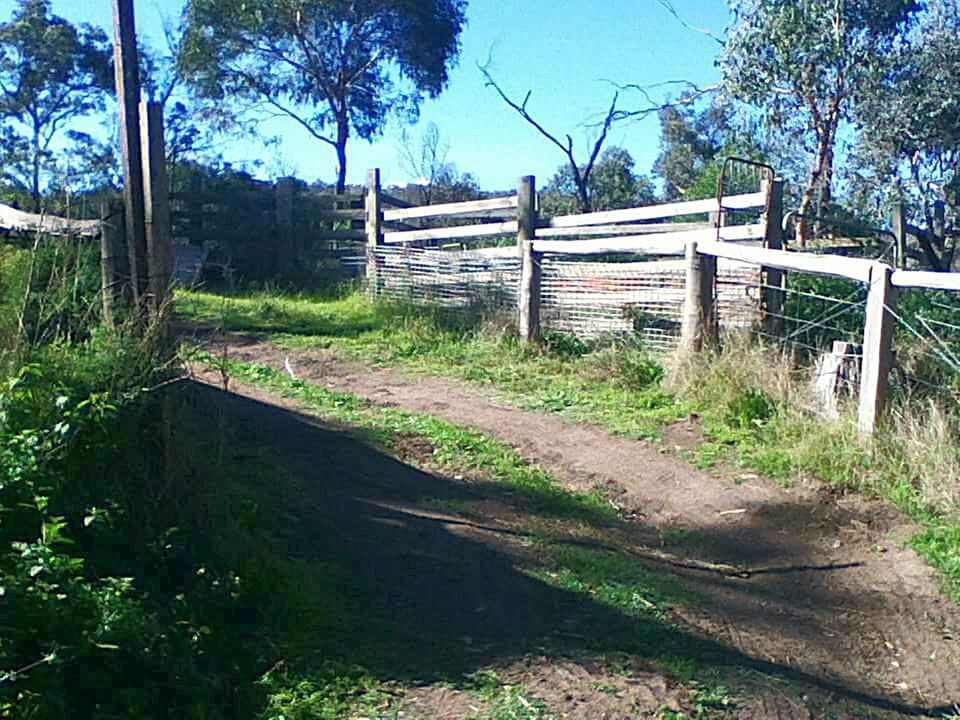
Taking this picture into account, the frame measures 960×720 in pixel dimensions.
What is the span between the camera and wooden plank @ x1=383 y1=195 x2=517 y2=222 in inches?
545

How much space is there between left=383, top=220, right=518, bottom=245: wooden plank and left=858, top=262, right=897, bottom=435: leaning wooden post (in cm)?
698

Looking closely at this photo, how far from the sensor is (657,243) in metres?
10.9

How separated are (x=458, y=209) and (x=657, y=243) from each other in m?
4.54

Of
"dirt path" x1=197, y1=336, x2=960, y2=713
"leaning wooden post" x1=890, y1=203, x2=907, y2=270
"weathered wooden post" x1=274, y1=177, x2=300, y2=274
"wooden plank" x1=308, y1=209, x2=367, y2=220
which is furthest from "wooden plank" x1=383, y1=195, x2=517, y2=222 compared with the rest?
"dirt path" x1=197, y1=336, x2=960, y2=713

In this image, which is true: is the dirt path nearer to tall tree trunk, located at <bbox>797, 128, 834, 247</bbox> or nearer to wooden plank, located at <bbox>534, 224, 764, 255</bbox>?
wooden plank, located at <bbox>534, 224, 764, 255</bbox>

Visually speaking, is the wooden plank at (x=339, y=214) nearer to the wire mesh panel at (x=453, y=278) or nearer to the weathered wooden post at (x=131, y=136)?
the wire mesh panel at (x=453, y=278)

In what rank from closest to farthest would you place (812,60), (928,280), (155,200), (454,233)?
(155,200) → (928,280) → (812,60) → (454,233)

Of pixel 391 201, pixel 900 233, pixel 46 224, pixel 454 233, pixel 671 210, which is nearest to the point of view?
pixel 46 224

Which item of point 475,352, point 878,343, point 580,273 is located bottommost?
point 475,352

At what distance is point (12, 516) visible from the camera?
4.02 metres

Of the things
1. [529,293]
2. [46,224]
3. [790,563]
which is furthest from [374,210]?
[790,563]

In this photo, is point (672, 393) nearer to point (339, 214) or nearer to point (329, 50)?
point (339, 214)

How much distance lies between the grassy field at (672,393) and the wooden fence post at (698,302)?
1.05ft

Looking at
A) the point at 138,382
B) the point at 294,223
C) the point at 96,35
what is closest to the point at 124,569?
the point at 138,382
